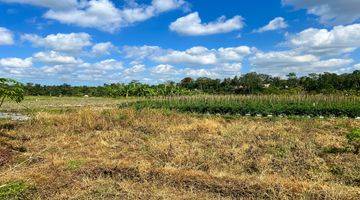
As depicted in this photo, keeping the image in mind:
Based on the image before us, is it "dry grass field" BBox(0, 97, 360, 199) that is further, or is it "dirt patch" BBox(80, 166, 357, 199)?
"dry grass field" BBox(0, 97, 360, 199)

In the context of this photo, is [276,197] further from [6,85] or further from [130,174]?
[6,85]

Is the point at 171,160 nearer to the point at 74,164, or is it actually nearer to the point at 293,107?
the point at 74,164

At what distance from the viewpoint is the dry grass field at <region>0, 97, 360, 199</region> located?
18.4 ft

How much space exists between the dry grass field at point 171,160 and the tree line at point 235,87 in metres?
20.8

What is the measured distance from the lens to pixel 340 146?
916 cm

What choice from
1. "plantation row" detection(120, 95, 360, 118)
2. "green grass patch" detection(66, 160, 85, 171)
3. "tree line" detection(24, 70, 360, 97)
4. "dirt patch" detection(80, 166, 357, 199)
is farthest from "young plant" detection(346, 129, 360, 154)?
"tree line" detection(24, 70, 360, 97)

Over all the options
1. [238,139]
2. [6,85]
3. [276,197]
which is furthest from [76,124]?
[276,197]

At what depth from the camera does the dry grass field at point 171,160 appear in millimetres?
5613

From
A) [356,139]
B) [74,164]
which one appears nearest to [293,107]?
[356,139]

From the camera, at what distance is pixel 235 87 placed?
136 ft

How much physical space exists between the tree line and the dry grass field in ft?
68.1

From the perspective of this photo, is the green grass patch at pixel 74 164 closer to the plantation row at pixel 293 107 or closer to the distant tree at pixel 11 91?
the distant tree at pixel 11 91

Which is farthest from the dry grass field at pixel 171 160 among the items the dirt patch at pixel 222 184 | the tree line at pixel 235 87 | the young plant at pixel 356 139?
the tree line at pixel 235 87

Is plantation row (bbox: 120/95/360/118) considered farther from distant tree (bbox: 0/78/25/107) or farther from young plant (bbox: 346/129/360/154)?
distant tree (bbox: 0/78/25/107)
